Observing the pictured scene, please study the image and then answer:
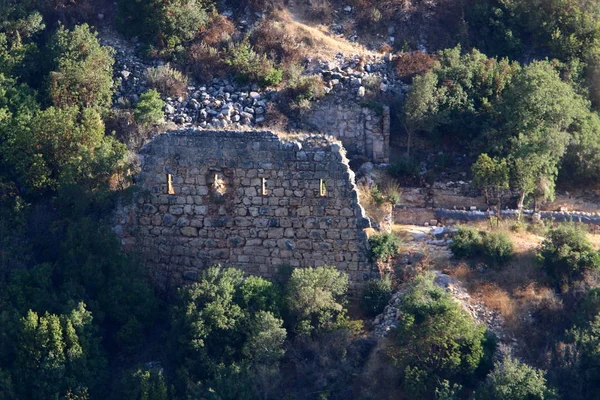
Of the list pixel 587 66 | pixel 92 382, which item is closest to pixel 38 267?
pixel 92 382

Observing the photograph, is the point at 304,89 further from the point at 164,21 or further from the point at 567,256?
the point at 567,256

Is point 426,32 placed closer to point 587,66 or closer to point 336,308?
point 587,66

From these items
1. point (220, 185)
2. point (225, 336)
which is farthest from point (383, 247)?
point (225, 336)

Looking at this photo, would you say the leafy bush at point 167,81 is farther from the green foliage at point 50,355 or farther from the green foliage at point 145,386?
the green foliage at point 145,386

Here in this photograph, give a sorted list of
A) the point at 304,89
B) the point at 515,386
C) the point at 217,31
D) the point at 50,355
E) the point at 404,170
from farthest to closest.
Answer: the point at 217,31 → the point at 304,89 → the point at 404,170 → the point at 50,355 → the point at 515,386

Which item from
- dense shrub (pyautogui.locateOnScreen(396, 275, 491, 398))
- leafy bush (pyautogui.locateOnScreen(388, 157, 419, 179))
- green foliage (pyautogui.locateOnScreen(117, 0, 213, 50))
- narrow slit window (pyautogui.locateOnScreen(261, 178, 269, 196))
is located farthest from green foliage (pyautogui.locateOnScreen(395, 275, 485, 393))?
green foliage (pyautogui.locateOnScreen(117, 0, 213, 50))

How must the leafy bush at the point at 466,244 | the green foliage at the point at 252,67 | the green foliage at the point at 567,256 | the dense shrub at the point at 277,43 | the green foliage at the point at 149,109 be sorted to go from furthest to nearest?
1. the dense shrub at the point at 277,43
2. the green foliage at the point at 252,67
3. the green foliage at the point at 149,109
4. the leafy bush at the point at 466,244
5. the green foliage at the point at 567,256

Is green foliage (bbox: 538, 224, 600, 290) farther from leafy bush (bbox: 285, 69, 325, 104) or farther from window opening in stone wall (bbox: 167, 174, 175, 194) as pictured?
leafy bush (bbox: 285, 69, 325, 104)

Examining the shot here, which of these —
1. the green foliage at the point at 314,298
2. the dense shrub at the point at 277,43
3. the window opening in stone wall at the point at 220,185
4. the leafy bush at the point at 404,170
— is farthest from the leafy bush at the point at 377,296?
the dense shrub at the point at 277,43
